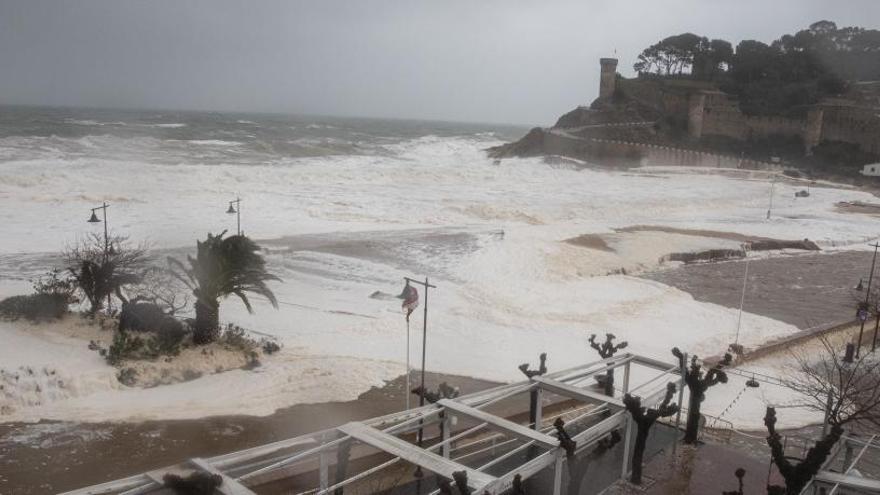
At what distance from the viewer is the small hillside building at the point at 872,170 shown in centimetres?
6450

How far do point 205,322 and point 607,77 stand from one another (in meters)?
77.8

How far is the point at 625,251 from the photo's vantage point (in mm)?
30125

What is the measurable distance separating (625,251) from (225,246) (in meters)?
18.7

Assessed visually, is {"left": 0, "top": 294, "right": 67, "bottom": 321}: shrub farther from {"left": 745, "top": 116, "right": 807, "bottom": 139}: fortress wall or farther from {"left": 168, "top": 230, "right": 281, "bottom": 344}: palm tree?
{"left": 745, "top": 116, "right": 807, "bottom": 139}: fortress wall

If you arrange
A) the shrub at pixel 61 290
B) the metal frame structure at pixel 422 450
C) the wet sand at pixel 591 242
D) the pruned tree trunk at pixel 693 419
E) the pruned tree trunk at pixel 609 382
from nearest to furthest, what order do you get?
the metal frame structure at pixel 422 450 → the pruned tree trunk at pixel 693 419 → the pruned tree trunk at pixel 609 382 → the shrub at pixel 61 290 → the wet sand at pixel 591 242

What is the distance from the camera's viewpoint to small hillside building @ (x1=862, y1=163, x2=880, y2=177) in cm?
6450

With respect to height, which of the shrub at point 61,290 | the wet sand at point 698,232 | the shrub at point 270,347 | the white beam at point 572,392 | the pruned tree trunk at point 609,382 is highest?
the white beam at point 572,392

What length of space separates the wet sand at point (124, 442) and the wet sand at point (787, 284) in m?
14.2

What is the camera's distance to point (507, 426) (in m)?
7.98

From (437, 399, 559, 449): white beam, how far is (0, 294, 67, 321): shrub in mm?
11969

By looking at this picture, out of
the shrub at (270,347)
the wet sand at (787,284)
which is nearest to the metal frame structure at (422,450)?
the shrub at (270,347)

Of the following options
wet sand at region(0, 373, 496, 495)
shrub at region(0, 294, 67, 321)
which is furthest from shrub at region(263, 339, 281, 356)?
shrub at region(0, 294, 67, 321)

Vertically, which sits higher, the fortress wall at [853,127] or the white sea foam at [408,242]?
the fortress wall at [853,127]

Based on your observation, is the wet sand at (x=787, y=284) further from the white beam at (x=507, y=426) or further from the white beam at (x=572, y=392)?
the white beam at (x=507, y=426)
